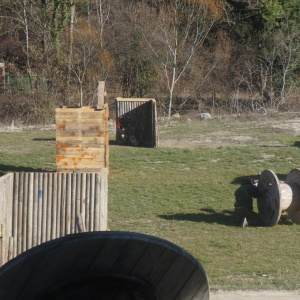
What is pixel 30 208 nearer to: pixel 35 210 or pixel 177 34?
pixel 35 210

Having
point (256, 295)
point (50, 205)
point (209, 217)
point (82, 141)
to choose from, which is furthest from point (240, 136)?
point (256, 295)

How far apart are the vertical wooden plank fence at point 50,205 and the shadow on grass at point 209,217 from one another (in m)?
4.36

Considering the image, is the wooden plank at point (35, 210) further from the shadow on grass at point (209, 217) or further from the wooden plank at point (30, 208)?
the shadow on grass at point (209, 217)

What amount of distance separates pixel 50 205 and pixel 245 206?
497 centimetres

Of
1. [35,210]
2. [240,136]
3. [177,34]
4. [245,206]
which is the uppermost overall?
[177,34]

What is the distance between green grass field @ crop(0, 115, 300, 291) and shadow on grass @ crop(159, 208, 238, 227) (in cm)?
2

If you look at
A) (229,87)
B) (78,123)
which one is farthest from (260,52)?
(78,123)

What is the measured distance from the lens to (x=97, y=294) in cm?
262

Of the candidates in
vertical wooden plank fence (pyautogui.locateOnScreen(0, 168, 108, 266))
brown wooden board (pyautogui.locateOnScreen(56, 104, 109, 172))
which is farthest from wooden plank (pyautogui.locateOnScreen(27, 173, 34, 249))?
brown wooden board (pyautogui.locateOnScreen(56, 104, 109, 172))

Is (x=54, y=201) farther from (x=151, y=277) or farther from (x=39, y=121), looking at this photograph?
(x=39, y=121)

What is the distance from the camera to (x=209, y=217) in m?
16.8

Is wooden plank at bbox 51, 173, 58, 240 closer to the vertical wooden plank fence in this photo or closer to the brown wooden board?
the vertical wooden plank fence

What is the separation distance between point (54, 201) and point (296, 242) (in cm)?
442

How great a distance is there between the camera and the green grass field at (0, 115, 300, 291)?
1178 centimetres
